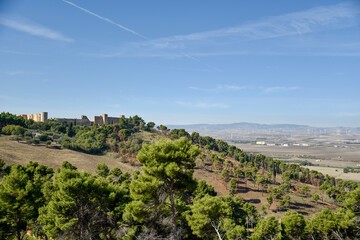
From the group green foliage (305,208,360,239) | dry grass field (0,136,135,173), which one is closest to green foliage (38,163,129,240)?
green foliage (305,208,360,239)

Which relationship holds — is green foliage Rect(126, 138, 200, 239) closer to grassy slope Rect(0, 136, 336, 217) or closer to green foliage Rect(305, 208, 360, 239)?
green foliage Rect(305, 208, 360, 239)

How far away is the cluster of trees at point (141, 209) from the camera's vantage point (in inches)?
535

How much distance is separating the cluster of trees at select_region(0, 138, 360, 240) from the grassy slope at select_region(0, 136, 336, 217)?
24559 mm

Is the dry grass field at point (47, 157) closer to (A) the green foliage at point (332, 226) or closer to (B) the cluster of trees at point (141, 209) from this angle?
(B) the cluster of trees at point (141, 209)

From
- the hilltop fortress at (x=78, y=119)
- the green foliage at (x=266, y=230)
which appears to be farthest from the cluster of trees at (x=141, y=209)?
the hilltop fortress at (x=78, y=119)

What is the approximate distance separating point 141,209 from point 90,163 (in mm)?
41910

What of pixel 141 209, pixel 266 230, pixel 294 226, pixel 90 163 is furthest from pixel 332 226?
pixel 90 163

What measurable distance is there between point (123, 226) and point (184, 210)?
18.1 ft

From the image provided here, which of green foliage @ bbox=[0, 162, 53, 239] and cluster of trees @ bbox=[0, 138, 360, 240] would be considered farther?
green foliage @ bbox=[0, 162, 53, 239]

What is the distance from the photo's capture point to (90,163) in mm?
51781

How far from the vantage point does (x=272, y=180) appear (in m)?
61.3

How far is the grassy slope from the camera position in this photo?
144ft

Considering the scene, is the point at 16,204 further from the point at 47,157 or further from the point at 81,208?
the point at 47,157

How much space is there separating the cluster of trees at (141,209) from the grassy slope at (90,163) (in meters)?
24.6
